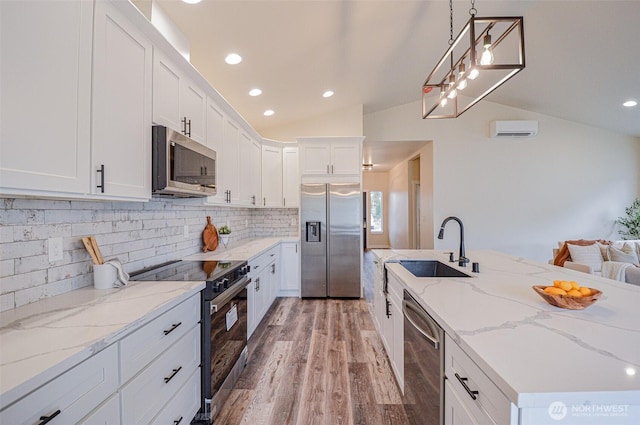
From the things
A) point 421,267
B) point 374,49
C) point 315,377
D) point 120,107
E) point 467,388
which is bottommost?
point 315,377

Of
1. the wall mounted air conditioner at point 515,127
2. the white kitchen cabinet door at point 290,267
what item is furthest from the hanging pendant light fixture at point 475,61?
the white kitchen cabinet door at point 290,267

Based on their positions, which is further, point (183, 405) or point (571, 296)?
point (183, 405)

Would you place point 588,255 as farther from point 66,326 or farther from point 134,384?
point 66,326

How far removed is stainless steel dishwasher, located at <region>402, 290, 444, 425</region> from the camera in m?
1.21

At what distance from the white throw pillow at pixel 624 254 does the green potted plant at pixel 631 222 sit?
180cm

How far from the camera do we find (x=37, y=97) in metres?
1.02

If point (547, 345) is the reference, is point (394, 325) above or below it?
below

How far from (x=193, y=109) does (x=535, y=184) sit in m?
5.91

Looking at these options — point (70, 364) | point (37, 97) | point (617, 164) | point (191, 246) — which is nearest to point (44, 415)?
point (70, 364)

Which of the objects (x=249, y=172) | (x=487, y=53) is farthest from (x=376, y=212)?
(x=487, y=53)

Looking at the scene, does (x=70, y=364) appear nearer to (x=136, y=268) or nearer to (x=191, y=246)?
(x=136, y=268)

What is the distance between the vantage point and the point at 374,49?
3256 mm

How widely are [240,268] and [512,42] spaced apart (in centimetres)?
416

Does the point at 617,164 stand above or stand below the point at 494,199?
above
